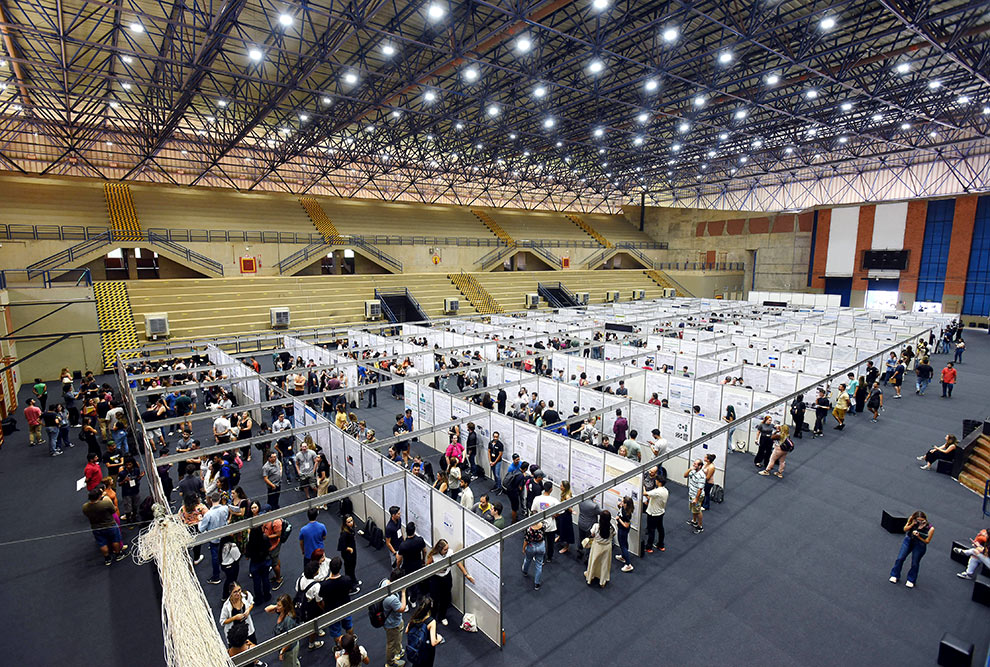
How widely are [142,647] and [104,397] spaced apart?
1062 centimetres

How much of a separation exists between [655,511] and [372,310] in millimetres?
25700

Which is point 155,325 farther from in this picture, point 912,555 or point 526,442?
point 912,555

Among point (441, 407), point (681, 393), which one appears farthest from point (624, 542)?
point (681, 393)

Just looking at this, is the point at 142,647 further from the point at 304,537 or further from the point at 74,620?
the point at 304,537

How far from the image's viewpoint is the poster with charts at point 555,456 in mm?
10180

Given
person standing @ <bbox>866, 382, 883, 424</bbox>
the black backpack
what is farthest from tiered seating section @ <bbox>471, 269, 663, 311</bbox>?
the black backpack

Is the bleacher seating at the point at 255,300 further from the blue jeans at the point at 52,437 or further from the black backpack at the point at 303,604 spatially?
the black backpack at the point at 303,604

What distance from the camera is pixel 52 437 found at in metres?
12.9

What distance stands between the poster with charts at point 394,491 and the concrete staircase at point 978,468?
12.8 metres

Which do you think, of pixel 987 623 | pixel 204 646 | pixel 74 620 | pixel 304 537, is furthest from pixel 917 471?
pixel 74 620

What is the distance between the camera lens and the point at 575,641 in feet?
21.7

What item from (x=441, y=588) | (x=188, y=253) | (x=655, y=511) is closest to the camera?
(x=441, y=588)

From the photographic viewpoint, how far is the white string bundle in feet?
11.4

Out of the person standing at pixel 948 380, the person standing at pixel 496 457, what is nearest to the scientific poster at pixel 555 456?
the person standing at pixel 496 457
